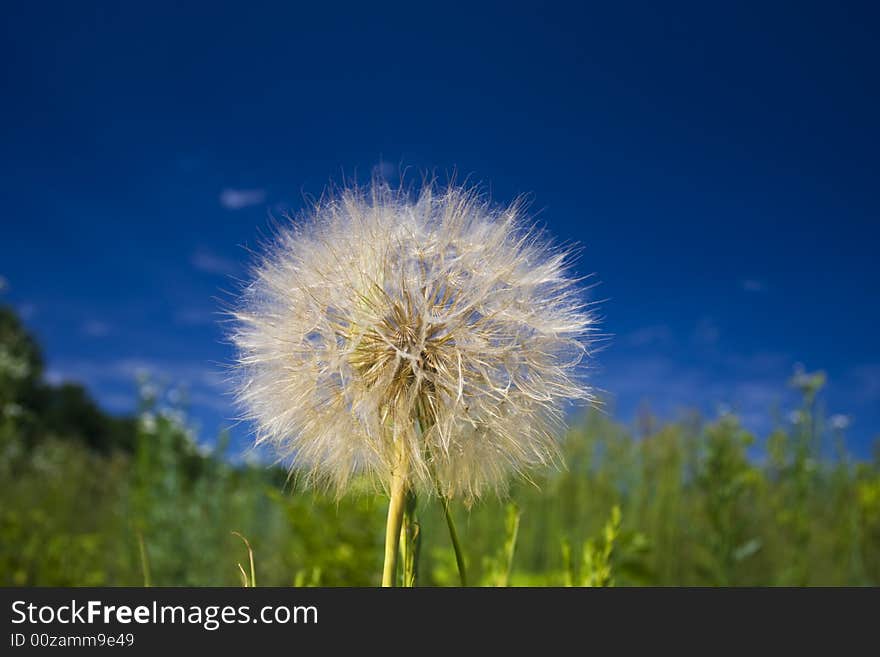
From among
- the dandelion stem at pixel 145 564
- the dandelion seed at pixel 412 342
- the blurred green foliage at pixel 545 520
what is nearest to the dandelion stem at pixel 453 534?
the dandelion seed at pixel 412 342

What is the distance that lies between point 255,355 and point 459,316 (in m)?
0.41

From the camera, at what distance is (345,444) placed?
3.88 feet

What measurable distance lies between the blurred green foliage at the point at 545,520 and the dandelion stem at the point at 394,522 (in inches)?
87.5

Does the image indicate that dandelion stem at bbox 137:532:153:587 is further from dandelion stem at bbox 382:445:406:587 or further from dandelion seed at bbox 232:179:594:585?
dandelion stem at bbox 382:445:406:587

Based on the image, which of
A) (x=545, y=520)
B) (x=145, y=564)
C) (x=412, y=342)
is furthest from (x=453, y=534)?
(x=545, y=520)

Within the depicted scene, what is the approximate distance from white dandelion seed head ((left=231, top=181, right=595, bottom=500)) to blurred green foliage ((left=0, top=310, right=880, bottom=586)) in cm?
208

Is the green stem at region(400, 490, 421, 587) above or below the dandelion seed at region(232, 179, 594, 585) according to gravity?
below

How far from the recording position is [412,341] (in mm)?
1211

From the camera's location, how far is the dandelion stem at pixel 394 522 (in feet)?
3.20

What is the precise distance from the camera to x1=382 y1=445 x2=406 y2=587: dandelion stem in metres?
0.98

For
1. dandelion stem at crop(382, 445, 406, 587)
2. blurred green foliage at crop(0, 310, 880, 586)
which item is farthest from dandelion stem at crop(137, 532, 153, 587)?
blurred green foliage at crop(0, 310, 880, 586)

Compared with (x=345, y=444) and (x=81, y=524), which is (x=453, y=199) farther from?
(x=81, y=524)

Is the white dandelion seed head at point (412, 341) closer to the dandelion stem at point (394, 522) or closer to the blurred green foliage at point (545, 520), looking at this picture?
the dandelion stem at point (394, 522)
